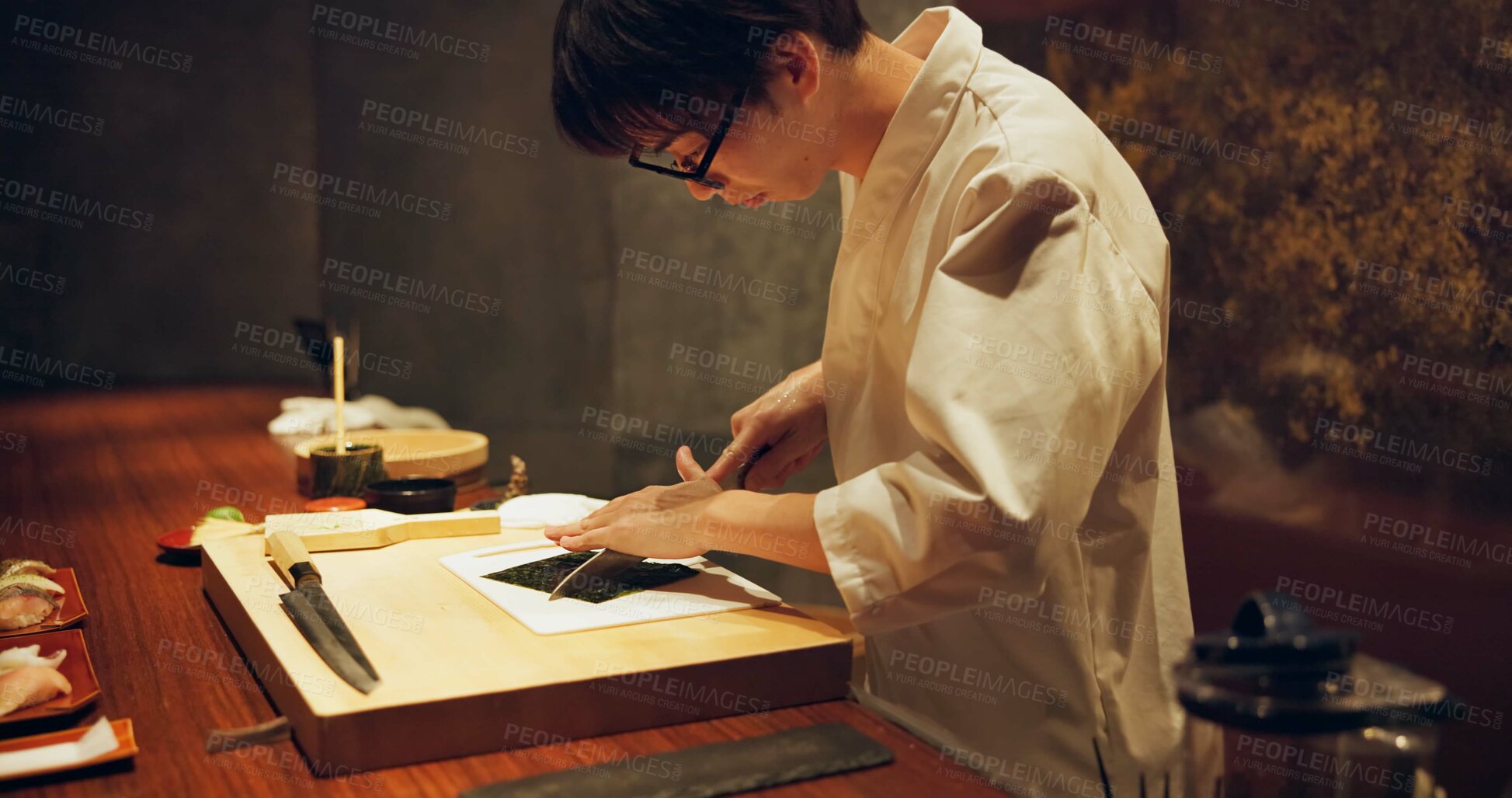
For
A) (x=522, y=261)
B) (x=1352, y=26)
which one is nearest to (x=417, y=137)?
(x=522, y=261)

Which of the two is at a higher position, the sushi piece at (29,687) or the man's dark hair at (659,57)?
the man's dark hair at (659,57)

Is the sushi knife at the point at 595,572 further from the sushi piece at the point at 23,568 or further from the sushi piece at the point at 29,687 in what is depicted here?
the sushi piece at the point at 23,568

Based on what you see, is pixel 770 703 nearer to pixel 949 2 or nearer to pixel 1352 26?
pixel 1352 26

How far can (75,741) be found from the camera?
102 cm

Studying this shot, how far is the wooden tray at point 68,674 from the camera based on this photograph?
→ 1.05 m

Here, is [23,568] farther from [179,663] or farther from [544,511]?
[544,511]

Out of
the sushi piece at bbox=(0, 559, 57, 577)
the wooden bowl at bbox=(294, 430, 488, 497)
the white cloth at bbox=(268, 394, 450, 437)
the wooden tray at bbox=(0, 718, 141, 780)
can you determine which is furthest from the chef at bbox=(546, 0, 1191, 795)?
the white cloth at bbox=(268, 394, 450, 437)

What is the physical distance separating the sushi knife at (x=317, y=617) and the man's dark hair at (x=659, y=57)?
0.64m

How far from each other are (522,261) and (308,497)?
110 inches

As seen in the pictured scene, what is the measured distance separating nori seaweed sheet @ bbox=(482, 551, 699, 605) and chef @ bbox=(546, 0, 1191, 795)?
41 mm

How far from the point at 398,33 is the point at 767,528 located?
4728 mm

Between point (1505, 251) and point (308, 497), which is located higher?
point (1505, 251)

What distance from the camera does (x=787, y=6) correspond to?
1.27m

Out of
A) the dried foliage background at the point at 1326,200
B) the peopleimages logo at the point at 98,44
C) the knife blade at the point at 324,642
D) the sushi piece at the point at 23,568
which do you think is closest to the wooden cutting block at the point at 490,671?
the knife blade at the point at 324,642
